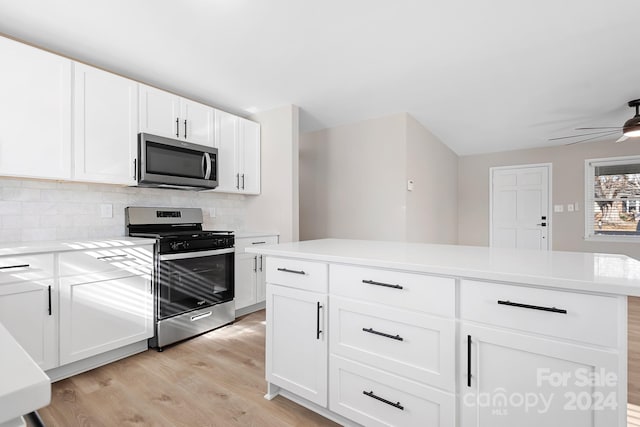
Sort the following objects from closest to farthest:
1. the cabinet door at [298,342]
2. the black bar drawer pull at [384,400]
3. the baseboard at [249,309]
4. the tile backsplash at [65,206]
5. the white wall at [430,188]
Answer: the black bar drawer pull at [384,400] → the cabinet door at [298,342] → the tile backsplash at [65,206] → the baseboard at [249,309] → the white wall at [430,188]

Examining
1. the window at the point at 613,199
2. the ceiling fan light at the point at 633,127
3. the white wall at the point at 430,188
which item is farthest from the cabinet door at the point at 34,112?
the window at the point at 613,199

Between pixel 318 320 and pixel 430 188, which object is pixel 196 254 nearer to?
pixel 318 320

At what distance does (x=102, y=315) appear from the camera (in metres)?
2.29

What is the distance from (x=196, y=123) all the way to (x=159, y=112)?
38cm

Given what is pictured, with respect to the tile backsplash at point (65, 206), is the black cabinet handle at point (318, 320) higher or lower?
lower

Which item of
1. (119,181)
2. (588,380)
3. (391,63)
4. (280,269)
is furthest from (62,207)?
(588,380)

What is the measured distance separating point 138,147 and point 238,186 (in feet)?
3.79

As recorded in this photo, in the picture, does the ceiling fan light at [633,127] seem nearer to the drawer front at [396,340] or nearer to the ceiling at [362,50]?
the ceiling at [362,50]

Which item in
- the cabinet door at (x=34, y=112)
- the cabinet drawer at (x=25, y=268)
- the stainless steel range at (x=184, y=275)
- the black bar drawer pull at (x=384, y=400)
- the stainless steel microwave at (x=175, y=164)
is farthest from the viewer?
the stainless steel microwave at (x=175, y=164)

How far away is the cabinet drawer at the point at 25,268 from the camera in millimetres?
1880

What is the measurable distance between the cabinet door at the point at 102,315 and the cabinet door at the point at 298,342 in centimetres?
126

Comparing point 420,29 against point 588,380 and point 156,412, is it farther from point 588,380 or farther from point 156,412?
point 156,412

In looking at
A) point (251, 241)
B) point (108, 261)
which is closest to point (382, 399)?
point (108, 261)

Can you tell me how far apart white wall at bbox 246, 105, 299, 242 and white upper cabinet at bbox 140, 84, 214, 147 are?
2.37ft
